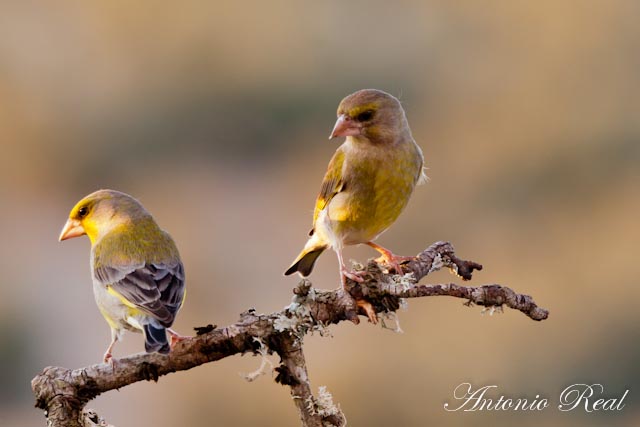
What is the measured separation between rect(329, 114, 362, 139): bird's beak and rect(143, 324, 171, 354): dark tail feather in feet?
3.67

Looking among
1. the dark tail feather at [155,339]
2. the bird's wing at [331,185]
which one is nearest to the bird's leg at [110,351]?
the dark tail feather at [155,339]

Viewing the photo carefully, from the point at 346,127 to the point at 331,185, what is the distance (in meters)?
0.54

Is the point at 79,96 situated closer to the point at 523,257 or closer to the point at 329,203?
the point at 523,257

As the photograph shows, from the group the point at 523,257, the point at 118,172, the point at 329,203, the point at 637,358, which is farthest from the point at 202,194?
the point at 329,203

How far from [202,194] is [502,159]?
6032 mm

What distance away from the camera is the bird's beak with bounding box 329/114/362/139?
4.83 meters

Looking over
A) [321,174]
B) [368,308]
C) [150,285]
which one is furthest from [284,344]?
[321,174]

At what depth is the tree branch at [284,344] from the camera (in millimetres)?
3633

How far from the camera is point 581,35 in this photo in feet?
86.1

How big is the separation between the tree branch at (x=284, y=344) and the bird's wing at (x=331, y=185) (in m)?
1.42

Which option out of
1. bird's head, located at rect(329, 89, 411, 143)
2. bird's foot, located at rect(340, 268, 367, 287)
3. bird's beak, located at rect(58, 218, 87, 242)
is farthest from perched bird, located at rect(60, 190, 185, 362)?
bird's head, located at rect(329, 89, 411, 143)

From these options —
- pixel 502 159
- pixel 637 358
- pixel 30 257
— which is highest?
pixel 502 159

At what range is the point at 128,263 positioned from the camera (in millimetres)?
5031

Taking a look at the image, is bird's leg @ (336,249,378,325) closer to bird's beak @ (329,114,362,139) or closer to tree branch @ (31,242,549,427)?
tree branch @ (31,242,549,427)
